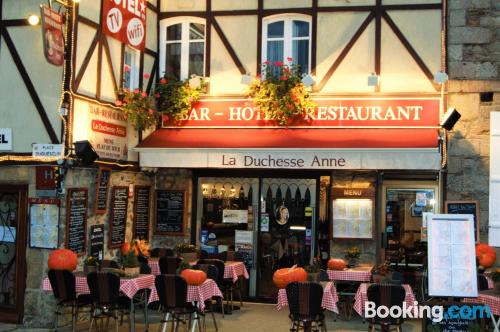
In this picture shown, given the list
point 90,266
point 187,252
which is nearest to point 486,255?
point 187,252

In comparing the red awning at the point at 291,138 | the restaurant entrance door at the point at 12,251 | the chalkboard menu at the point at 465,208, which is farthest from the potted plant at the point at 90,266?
the chalkboard menu at the point at 465,208

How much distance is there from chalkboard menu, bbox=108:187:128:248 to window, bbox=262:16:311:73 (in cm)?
366

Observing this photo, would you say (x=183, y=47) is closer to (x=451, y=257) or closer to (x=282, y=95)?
(x=282, y=95)

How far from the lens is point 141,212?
11.9m

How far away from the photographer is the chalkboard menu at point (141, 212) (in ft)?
38.2

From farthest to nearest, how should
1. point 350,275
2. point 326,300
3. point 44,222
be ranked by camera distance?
point 350,275
point 44,222
point 326,300

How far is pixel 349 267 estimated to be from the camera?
10.5 m

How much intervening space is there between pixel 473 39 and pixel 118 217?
6.80 m

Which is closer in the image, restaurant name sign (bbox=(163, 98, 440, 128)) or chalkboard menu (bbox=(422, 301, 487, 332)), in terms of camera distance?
chalkboard menu (bbox=(422, 301, 487, 332))

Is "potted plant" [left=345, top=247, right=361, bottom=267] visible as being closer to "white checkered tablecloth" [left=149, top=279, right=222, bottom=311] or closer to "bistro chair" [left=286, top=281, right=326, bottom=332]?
"bistro chair" [left=286, top=281, right=326, bottom=332]

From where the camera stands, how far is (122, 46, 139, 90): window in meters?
11.2

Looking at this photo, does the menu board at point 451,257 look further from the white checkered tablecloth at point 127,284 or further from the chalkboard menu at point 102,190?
the chalkboard menu at point 102,190

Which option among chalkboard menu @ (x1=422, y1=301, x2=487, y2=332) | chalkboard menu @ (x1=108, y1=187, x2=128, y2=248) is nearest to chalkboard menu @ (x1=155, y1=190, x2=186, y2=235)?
chalkboard menu @ (x1=108, y1=187, x2=128, y2=248)

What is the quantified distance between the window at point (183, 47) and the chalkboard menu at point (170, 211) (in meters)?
2.28
